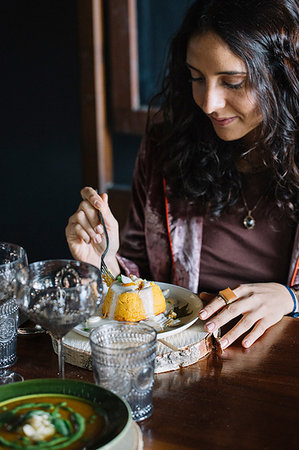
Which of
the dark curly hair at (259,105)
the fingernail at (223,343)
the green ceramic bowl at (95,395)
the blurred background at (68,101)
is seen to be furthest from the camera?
the blurred background at (68,101)

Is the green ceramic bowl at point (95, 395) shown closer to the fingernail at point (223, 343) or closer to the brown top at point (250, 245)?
the fingernail at point (223, 343)

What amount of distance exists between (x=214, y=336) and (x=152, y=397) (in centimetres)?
24

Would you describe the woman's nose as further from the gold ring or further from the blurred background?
the blurred background

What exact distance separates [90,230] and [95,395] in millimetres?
654

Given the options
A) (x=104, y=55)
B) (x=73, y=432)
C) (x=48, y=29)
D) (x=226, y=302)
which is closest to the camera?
(x=73, y=432)

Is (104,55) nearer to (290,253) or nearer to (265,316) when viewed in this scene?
(290,253)

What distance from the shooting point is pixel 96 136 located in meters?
3.13

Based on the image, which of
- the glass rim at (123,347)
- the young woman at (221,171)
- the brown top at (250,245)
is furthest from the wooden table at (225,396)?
the brown top at (250,245)

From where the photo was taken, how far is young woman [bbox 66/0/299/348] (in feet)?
5.05

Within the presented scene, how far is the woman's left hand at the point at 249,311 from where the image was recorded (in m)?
1.19

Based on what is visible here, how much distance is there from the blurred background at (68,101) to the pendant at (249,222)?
3.75 feet

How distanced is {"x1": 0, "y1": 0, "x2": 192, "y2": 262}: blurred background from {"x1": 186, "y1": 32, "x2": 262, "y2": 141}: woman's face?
1.18 m

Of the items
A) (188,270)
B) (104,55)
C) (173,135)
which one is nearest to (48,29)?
(104,55)

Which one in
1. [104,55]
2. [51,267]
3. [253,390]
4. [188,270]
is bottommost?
[188,270]
